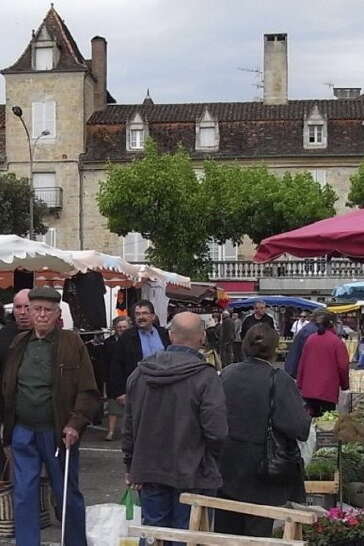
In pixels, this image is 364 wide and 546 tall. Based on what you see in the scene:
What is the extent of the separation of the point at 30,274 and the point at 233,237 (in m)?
30.2

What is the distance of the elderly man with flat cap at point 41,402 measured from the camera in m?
5.88

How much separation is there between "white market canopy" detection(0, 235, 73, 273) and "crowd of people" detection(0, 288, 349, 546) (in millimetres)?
4059

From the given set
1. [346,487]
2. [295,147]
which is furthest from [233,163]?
[346,487]

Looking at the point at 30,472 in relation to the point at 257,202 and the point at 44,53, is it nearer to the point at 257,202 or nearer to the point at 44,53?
the point at 257,202

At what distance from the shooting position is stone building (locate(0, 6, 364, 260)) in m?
48.9

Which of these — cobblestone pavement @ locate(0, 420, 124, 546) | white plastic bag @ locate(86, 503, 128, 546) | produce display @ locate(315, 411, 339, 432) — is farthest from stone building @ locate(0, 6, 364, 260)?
white plastic bag @ locate(86, 503, 128, 546)

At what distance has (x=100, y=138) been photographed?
49938 mm

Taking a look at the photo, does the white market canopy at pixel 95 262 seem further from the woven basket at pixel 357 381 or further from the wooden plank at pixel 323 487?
the wooden plank at pixel 323 487

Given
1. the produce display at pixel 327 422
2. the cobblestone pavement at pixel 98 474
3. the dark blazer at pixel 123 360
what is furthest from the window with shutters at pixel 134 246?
the produce display at pixel 327 422

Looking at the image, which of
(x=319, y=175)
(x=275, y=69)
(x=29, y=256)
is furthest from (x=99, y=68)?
(x=29, y=256)

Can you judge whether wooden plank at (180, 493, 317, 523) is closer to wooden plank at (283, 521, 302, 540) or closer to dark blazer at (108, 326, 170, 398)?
wooden plank at (283, 521, 302, 540)

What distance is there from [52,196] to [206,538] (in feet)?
150

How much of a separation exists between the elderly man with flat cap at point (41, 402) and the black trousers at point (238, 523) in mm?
1034

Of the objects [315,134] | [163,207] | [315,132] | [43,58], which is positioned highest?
[43,58]
